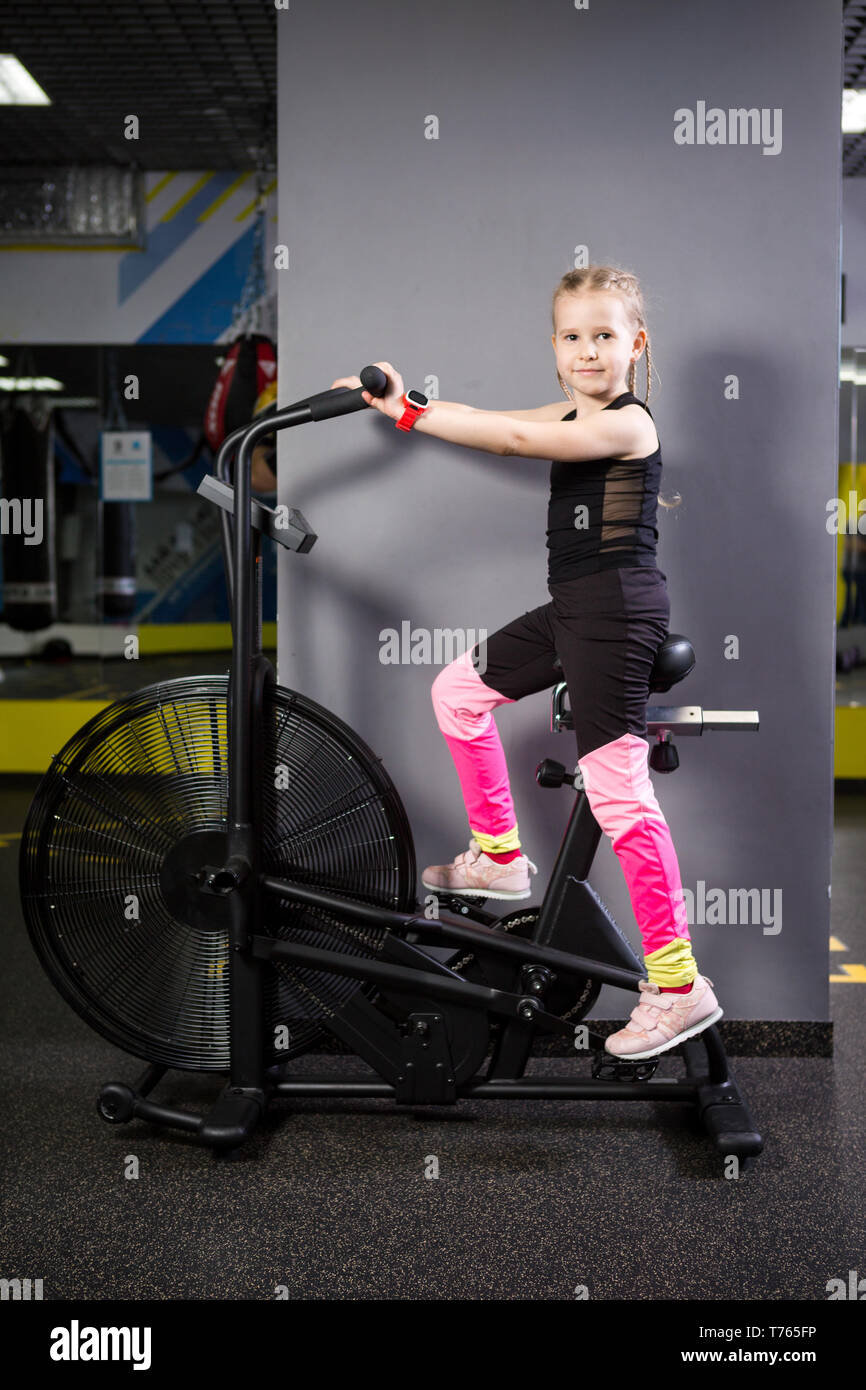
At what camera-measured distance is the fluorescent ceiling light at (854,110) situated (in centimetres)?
474

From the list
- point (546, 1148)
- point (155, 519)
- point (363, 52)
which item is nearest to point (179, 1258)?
point (546, 1148)

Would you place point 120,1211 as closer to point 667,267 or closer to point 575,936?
point 575,936

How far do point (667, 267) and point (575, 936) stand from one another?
136 centimetres

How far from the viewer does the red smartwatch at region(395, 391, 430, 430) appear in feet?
5.80

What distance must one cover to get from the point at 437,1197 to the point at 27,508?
16.7 feet

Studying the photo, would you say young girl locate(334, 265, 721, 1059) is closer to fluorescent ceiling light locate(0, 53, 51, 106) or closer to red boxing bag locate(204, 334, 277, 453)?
red boxing bag locate(204, 334, 277, 453)

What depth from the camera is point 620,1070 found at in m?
1.99

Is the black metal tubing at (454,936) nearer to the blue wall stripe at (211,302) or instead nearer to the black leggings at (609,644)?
the black leggings at (609,644)

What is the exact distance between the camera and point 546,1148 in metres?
1.98

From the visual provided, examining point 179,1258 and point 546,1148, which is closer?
point 179,1258

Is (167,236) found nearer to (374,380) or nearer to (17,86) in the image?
(17,86)

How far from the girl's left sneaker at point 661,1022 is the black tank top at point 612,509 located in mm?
746

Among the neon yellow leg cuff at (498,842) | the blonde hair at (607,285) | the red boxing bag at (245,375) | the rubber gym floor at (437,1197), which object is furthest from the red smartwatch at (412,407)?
the red boxing bag at (245,375)

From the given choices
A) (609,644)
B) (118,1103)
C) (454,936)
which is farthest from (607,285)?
(118,1103)
